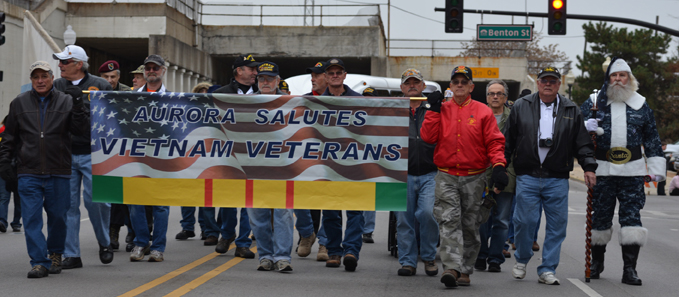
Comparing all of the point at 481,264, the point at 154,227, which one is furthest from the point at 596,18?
the point at 154,227

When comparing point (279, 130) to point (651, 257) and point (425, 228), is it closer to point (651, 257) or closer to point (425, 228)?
point (425, 228)

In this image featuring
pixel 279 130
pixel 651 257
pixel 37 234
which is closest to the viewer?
pixel 37 234

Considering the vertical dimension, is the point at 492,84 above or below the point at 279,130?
above

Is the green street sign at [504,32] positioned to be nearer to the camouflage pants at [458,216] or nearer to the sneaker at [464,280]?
the camouflage pants at [458,216]

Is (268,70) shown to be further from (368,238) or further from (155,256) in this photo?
(368,238)

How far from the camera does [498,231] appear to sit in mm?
8727

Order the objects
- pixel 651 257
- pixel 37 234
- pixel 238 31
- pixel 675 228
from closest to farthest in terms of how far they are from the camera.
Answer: pixel 37 234 → pixel 651 257 → pixel 675 228 → pixel 238 31

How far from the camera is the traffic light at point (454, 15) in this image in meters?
22.0

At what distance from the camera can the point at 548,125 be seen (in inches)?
311

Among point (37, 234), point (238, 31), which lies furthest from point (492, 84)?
point (238, 31)

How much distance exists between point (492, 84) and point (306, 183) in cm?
302

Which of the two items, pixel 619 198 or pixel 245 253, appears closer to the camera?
pixel 619 198

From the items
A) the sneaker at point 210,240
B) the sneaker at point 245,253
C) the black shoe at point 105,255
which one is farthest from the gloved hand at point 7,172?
the sneaker at point 210,240

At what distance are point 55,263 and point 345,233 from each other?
300cm
